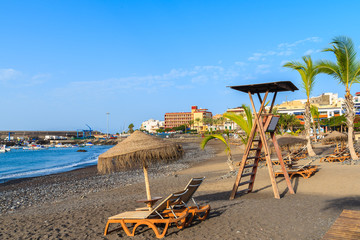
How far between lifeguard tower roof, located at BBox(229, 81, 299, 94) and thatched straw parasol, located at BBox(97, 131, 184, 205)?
2.60m

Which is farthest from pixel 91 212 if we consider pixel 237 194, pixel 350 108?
pixel 350 108

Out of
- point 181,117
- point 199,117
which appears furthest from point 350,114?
point 181,117

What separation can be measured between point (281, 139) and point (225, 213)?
9717 mm

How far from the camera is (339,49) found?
13.3 meters

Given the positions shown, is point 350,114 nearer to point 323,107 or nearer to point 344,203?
point 344,203

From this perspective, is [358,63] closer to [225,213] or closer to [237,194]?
[237,194]

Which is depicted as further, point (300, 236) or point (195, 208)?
point (195, 208)

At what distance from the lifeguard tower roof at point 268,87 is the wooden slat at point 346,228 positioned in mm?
4141

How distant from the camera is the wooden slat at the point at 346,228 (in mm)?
2951

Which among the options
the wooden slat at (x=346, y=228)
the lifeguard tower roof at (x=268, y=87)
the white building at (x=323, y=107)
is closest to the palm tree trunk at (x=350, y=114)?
the lifeguard tower roof at (x=268, y=87)

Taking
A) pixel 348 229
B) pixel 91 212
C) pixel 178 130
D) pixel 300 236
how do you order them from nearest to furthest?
1. pixel 348 229
2. pixel 300 236
3. pixel 91 212
4. pixel 178 130

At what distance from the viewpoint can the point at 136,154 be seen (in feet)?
20.4

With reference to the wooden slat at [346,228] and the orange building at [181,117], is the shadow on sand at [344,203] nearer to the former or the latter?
the wooden slat at [346,228]

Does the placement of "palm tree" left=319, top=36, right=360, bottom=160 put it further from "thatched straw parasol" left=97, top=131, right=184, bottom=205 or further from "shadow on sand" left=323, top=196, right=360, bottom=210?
"thatched straw parasol" left=97, top=131, right=184, bottom=205
